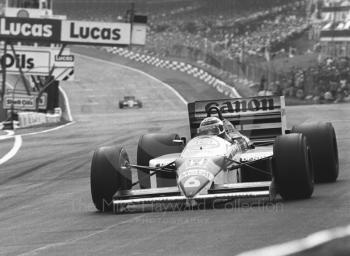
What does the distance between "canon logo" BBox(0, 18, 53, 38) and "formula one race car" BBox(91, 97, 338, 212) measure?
38.4 m

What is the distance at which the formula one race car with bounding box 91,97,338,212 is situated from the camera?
32.9 feet

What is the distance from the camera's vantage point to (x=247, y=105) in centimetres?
1352

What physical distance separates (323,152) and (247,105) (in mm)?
1684

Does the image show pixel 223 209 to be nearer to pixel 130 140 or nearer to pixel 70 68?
pixel 130 140

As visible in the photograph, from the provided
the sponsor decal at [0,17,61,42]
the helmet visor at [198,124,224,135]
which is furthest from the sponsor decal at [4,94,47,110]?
the helmet visor at [198,124,224,135]

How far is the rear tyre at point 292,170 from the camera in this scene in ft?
33.4

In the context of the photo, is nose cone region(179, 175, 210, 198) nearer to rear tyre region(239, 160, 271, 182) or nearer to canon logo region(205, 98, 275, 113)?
rear tyre region(239, 160, 271, 182)

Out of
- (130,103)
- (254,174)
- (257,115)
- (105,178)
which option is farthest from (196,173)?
(130,103)

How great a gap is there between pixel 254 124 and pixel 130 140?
350 inches

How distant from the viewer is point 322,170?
1219 cm

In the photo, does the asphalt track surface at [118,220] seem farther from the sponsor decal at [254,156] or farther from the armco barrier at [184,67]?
the armco barrier at [184,67]

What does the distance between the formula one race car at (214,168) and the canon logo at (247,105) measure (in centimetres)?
70

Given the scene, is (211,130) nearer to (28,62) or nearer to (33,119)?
(33,119)

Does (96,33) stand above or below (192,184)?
above
